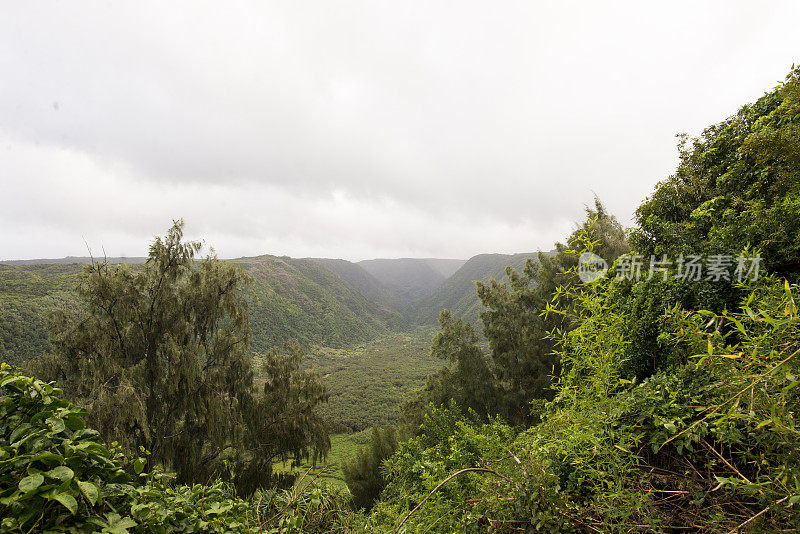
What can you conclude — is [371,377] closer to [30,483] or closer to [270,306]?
[270,306]

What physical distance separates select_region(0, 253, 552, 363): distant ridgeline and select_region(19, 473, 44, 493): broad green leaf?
28.8ft

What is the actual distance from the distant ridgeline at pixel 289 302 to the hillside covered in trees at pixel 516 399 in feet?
7.63

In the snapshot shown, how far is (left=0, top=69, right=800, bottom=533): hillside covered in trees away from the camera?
148 centimetres

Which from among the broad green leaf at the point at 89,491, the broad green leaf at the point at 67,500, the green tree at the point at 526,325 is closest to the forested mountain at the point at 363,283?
the green tree at the point at 526,325

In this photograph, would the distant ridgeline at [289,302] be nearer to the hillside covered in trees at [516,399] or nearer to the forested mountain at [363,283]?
the forested mountain at [363,283]

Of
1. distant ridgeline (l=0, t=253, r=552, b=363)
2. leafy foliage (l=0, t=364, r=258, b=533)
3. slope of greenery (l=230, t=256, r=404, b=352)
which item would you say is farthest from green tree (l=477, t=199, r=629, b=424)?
slope of greenery (l=230, t=256, r=404, b=352)

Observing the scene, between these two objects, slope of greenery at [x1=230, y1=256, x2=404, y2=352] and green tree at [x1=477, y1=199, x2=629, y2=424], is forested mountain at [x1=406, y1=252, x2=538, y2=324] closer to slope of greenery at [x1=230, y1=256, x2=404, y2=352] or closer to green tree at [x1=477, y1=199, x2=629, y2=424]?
slope of greenery at [x1=230, y1=256, x2=404, y2=352]

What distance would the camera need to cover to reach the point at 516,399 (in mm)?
12461

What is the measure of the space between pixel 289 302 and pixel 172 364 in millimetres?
76011

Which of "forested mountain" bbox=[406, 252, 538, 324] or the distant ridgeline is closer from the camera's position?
the distant ridgeline

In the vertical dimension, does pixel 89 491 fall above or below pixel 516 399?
above

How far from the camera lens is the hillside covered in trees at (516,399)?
4.85 ft

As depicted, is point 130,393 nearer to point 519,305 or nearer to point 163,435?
point 163,435

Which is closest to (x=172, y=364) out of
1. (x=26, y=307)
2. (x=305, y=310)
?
(x=26, y=307)
